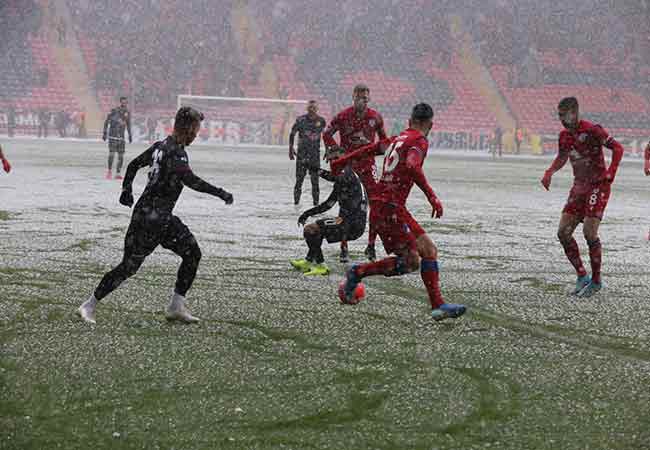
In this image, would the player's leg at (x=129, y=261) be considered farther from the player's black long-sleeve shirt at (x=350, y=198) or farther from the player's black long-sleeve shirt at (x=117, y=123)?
the player's black long-sleeve shirt at (x=117, y=123)

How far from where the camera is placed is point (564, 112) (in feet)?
24.6

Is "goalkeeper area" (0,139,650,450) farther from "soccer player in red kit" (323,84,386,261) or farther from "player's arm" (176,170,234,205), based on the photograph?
"soccer player in red kit" (323,84,386,261)

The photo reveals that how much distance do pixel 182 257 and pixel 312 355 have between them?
4.02ft

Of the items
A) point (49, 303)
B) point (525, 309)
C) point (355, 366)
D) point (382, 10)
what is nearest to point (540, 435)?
point (355, 366)

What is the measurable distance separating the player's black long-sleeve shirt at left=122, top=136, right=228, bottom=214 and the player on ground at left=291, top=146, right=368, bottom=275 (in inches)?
83.3

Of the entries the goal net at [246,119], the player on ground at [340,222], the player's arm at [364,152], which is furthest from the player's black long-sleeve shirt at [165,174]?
the goal net at [246,119]

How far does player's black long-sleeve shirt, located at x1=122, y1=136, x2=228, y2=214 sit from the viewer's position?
566cm

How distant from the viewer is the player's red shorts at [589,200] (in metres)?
7.52

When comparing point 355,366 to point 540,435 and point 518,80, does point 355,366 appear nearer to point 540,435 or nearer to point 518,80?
point 540,435

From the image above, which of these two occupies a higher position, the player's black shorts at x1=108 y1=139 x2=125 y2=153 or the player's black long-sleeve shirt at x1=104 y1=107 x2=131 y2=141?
the player's black long-sleeve shirt at x1=104 y1=107 x2=131 y2=141

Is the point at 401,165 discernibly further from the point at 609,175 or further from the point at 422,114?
the point at 609,175

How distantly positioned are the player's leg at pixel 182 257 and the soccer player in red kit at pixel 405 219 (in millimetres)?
1210

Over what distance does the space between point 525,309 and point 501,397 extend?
8.21 feet

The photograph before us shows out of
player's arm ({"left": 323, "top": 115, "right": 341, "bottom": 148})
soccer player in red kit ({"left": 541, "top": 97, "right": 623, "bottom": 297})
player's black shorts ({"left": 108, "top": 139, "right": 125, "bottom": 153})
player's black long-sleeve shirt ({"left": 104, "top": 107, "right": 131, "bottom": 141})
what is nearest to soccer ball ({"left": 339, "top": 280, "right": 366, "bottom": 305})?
soccer player in red kit ({"left": 541, "top": 97, "right": 623, "bottom": 297})
